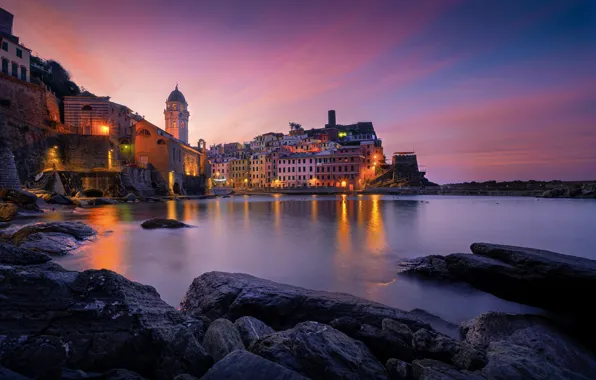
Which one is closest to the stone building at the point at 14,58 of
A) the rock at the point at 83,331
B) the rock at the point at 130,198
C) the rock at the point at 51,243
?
the rock at the point at 130,198

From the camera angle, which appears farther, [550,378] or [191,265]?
[191,265]

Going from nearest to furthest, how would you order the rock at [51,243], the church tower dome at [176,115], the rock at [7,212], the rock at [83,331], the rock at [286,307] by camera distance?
1. the rock at [83,331]
2. the rock at [286,307]
3. the rock at [51,243]
4. the rock at [7,212]
5. the church tower dome at [176,115]

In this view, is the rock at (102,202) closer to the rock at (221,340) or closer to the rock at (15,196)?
the rock at (15,196)

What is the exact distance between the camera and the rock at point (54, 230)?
372 inches

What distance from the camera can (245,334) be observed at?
352 cm

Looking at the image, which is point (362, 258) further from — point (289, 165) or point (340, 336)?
point (289, 165)

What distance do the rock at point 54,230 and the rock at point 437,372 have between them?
11435 mm

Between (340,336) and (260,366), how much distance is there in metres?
1.15

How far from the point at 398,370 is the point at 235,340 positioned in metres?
1.78

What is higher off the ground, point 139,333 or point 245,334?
point 139,333

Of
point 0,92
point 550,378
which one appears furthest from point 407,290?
point 0,92

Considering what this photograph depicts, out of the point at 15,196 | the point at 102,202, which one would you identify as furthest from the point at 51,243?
the point at 102,202

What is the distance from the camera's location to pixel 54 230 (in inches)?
429

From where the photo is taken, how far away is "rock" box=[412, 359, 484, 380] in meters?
2.67
